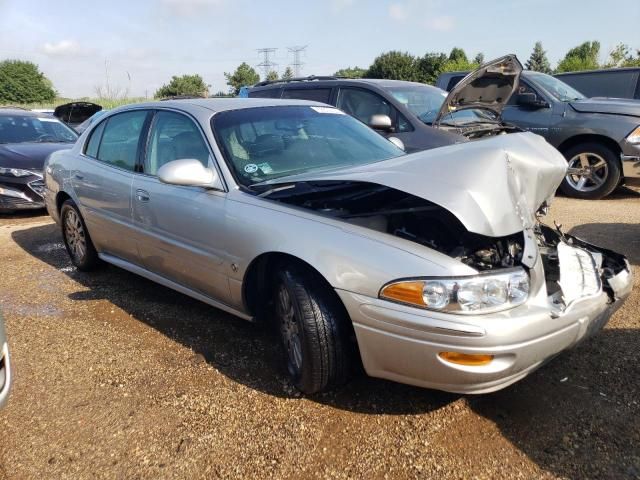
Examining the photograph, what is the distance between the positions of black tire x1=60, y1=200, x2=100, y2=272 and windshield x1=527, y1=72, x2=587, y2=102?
Result: 6.64 m

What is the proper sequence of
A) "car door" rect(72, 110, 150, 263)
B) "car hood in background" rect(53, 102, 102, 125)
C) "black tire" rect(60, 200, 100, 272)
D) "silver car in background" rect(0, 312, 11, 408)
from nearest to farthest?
"silver car in background" rect(0, 312, 11, 408), "car door" rect(72, 110, 150, 263), "black tire" rect(60, 200, 100, 272), "car hood in background" rect(53, 102, 102, 125)

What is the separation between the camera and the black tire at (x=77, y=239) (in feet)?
15.4

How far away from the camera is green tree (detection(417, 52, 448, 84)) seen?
4550 cm

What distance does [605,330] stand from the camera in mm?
3381

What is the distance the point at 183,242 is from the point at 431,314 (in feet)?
5.72

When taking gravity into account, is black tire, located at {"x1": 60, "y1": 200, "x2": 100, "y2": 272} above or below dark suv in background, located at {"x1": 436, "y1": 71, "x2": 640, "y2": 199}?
below

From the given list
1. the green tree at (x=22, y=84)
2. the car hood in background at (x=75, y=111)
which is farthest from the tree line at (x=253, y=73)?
the car hood in background at (x=75, y=111)

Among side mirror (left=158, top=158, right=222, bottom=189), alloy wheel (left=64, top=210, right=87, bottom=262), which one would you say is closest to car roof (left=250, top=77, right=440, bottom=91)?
alloy wheel (left=64, top=210, right=87, bottom=262)

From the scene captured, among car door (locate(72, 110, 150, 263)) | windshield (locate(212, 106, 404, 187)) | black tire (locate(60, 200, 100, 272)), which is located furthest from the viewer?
black tire (locate(60, 200, 100, 272))

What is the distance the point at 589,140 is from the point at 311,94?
3.89 meters

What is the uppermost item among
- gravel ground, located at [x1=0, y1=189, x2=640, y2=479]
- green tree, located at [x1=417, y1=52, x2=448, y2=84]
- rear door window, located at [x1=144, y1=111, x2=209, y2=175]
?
green tree, located at [x1=417, y1=52, x2=448, y2=84]

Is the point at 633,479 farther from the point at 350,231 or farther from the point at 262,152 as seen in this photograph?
the point at 262,152

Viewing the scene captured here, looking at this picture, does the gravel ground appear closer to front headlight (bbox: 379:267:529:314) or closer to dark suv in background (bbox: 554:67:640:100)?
front headlight (bbox: 379:267:529:314)

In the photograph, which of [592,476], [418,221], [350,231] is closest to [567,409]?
[592,476]
